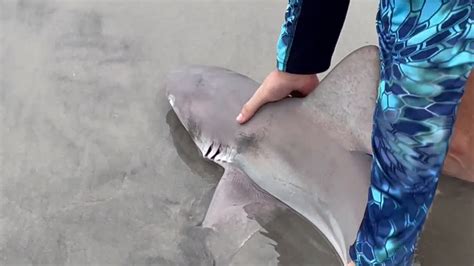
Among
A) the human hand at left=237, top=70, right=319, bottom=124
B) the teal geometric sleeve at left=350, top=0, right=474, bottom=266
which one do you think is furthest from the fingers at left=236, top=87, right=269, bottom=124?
the teal geometric sleeve at left=350, top=0, right=474, bottom=266

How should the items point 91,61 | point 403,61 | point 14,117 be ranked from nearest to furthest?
1. point 403,61
2. point 14,117
3. point 91,61

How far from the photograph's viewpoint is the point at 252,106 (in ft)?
5.36

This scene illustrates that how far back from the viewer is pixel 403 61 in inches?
42.4

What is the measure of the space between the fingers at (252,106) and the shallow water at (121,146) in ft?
0.38

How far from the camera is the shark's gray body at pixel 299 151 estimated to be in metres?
1.49

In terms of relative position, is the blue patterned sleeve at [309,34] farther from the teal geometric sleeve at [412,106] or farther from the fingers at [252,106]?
the teal geometric sleeve at [412,106]

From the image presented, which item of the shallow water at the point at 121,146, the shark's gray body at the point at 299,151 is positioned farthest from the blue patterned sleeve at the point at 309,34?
the shallow water at the point at 121,146

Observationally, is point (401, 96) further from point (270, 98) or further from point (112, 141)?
point (112, 141)

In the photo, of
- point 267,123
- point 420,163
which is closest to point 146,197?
point 267,123

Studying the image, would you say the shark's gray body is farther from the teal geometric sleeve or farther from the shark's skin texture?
the teal geometric sleeve

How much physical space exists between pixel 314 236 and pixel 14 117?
71cm

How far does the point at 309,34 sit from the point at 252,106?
23 cm

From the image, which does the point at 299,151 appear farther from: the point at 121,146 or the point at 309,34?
the point at 121,146

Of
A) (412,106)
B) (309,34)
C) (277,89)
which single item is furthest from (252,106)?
(412,106)
